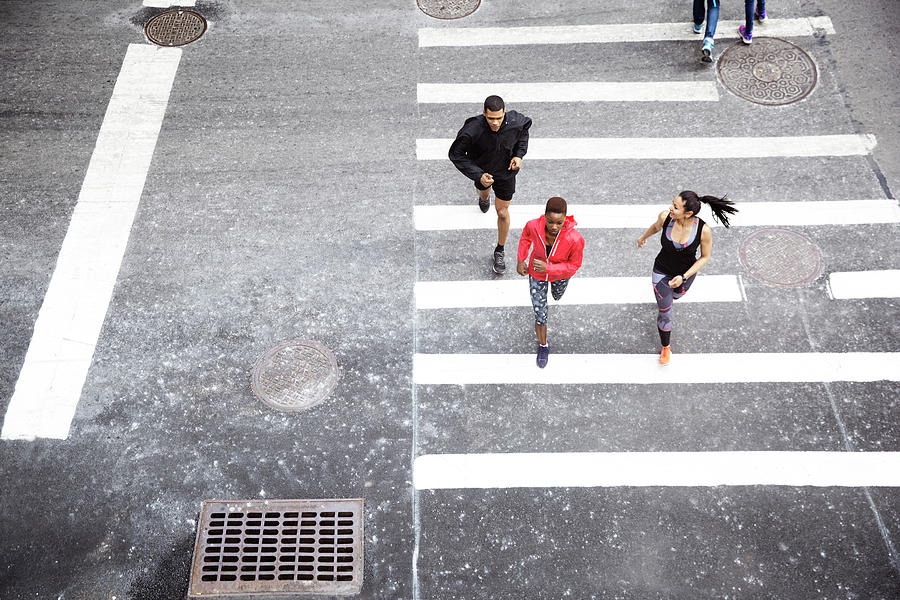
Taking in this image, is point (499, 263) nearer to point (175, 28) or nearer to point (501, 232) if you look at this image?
point (501, 232)

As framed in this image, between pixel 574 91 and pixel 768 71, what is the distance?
257 centimetres

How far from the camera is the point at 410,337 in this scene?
7.53m

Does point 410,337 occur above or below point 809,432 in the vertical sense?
above

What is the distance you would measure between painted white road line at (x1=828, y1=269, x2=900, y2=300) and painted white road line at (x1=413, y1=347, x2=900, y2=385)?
0.72m

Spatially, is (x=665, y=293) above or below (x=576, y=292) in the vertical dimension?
above

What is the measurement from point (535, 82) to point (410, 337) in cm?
421

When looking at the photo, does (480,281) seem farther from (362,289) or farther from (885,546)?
(885,546)

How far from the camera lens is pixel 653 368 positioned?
730 centimetres

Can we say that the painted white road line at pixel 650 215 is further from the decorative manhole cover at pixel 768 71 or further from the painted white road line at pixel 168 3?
the painted white road line at pixel 168 3

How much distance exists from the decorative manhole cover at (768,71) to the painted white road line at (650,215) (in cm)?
181

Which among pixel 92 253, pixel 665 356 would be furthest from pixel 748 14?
pixel 92 253

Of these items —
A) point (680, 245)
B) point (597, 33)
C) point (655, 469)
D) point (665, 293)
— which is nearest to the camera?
point (680, 245)

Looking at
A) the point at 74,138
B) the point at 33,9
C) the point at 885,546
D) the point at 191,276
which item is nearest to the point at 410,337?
the point at 191,276

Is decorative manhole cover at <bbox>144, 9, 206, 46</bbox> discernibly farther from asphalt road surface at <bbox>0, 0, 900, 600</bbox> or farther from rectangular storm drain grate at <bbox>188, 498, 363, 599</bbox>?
rectangular storm drain grate at <bbox>188, 498, 363, 599</bbox>
